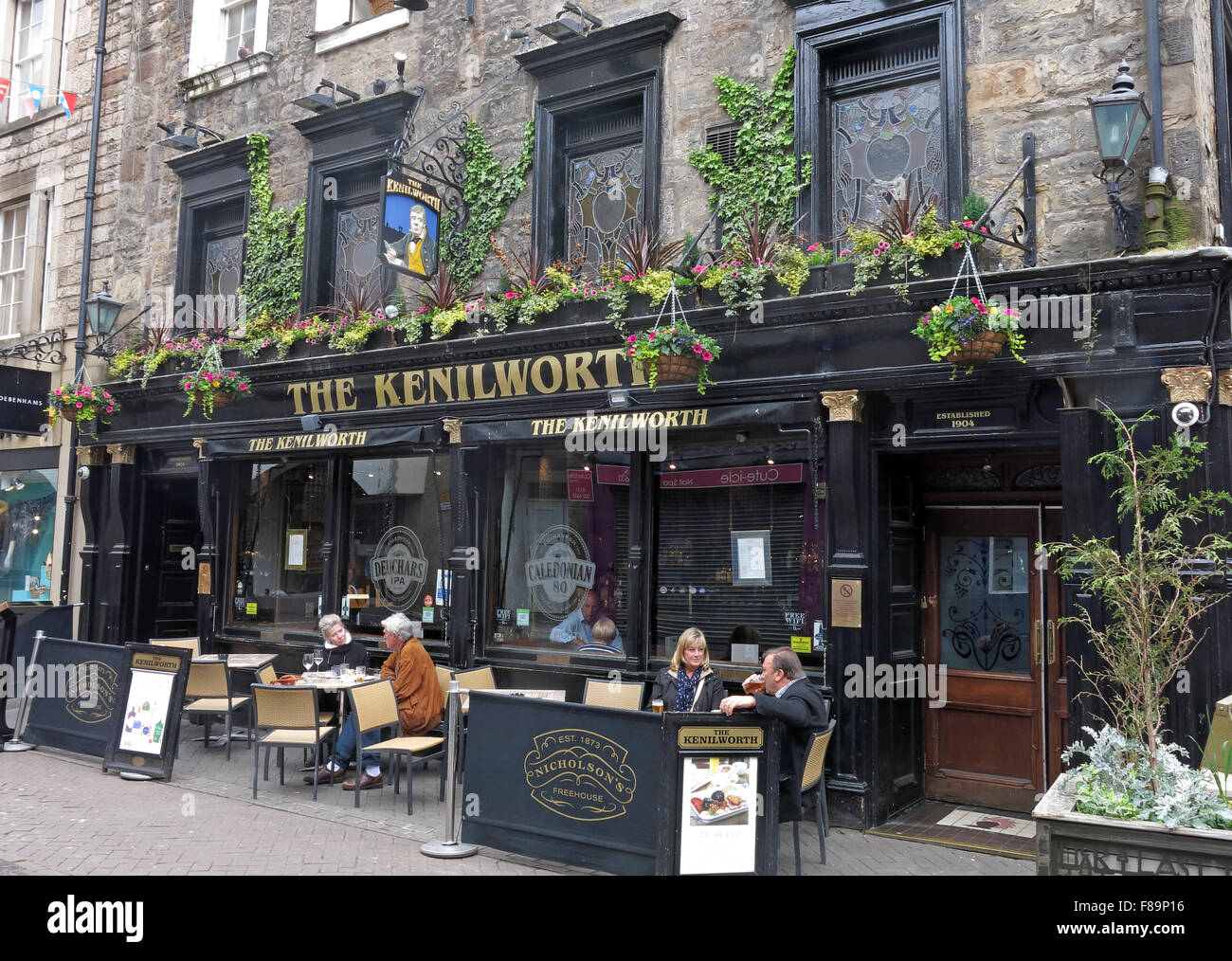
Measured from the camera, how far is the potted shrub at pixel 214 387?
11.7 metres

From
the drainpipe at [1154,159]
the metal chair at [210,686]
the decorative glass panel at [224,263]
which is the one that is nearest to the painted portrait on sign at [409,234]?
the decorative glass panel at [224,263]

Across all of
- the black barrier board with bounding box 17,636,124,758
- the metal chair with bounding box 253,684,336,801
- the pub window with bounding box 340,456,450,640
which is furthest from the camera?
the pub window with bounding box 340,456,450,640

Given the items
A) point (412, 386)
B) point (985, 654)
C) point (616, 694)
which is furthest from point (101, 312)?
point (985, 654)

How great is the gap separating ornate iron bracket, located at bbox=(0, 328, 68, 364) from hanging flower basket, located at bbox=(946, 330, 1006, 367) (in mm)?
12457

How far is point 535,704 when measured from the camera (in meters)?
6.53

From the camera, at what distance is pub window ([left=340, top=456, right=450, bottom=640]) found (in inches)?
437

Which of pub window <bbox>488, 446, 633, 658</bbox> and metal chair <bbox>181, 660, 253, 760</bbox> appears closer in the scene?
pub window <bbox>488, 446, 633, 658</bbox>

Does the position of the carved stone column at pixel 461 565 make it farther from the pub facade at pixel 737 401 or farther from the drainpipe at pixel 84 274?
the drainpipe at pixel 84 274

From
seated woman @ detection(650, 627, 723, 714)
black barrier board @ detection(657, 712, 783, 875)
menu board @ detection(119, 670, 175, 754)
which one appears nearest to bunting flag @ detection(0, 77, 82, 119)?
menu board @ detection(119, 670, 175, 754)

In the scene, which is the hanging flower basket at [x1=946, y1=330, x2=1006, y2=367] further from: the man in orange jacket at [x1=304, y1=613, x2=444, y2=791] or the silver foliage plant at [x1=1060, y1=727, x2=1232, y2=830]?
the man in orange jacket at [x1=304, y1=613, x2=444, y2=791]

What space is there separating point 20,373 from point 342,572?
A: 6026 mm

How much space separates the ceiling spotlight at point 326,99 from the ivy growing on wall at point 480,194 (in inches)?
→ 75.1

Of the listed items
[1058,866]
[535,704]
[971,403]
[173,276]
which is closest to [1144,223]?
[971,403]
